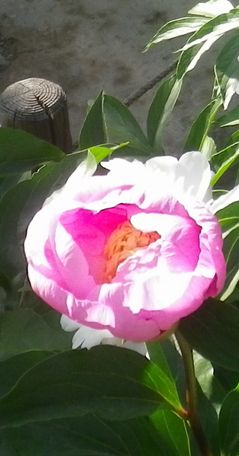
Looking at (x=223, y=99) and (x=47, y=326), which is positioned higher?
(x=223, y=99)

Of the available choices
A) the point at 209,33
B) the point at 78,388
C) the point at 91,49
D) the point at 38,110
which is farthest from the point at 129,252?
the point at 91,49

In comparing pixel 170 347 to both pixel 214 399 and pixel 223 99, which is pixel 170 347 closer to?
pixel 214 399

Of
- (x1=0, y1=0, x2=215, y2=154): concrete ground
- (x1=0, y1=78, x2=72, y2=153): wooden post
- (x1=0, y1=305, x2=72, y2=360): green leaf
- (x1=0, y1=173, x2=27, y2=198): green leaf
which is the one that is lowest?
(x1=0, y1=0, x2=215, y2=154): concrete ground

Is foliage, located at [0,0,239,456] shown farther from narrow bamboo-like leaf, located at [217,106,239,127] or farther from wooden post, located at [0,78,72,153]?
wooden post, located at [0,78,72,153]

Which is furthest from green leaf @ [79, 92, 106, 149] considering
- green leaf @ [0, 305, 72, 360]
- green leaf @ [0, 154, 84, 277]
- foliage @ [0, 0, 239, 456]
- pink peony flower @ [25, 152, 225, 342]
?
pink peony flower @ [25, 152, 225, 342]

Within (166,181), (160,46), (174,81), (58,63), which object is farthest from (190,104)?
(166,181)

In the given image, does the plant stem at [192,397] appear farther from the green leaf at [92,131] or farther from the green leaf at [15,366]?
Result: the green leaf at [92,131]

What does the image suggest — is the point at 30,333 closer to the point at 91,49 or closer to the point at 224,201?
the point at 224,201
